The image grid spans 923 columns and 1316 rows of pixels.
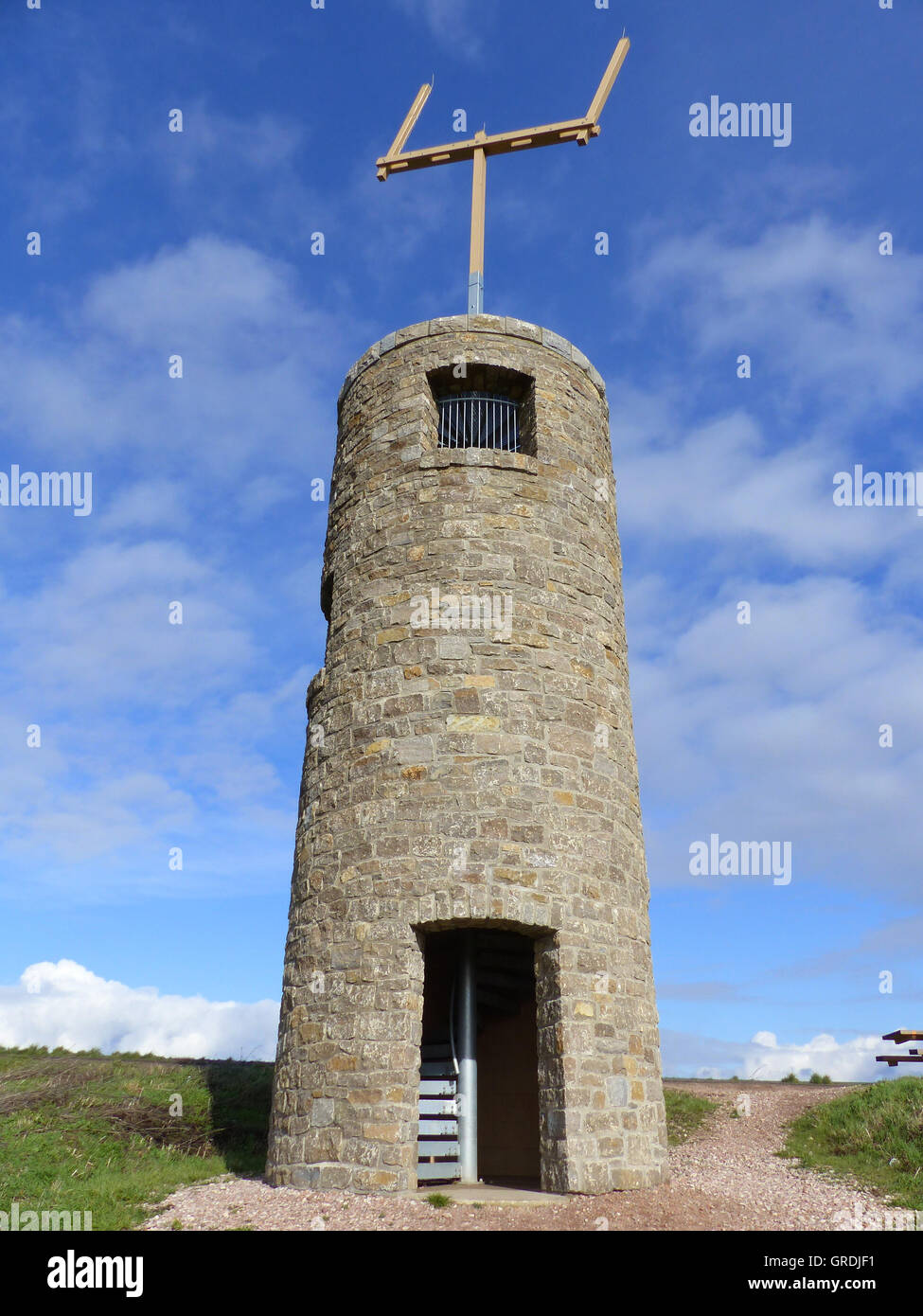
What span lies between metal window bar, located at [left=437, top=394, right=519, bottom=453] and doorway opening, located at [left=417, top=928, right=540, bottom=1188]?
17.1 ft

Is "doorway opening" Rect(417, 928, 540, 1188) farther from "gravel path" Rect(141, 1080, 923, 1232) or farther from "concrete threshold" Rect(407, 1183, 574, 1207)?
"gravel path" Rect(141, 1080, 923, 1232)

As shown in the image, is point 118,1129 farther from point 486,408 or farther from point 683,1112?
point 486,408

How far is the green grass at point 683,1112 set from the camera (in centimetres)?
1158

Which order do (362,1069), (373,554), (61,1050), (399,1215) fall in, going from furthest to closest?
(61,1050)
(373,554)
(362,1069)
(399,1215)

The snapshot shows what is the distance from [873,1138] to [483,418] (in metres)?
Answer: 9.00

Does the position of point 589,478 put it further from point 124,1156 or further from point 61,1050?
point 61,1050

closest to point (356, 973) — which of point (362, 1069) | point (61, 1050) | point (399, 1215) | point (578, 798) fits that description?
point (362, 1069)

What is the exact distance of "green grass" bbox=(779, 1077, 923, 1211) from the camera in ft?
28.3

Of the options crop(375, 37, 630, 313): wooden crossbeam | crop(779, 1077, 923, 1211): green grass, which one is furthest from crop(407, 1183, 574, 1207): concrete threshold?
crop(375, 37, 630, 313): wooden crossbeam

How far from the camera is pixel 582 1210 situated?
20.8 ft

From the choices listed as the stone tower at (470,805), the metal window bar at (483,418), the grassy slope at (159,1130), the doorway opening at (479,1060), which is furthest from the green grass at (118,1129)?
the metal window bar at (483,418)

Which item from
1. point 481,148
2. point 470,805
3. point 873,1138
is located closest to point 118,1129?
point 470,805

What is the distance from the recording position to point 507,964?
925 cm

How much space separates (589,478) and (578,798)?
3.60 metres
